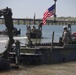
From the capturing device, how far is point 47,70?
1825 centimetres

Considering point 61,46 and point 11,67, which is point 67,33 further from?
point 11,67

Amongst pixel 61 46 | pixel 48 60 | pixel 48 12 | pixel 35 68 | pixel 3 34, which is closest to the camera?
pixel 35 68

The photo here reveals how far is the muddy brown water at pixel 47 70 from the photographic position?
1731 centimetres

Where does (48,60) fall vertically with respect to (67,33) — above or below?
below

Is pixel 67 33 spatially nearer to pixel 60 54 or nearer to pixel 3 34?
pixel 60 54

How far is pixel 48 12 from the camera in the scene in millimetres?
23766

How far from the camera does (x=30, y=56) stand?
769 inches

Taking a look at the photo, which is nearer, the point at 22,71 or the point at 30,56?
the point at 22,71

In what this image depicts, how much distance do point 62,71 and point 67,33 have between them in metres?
3.50

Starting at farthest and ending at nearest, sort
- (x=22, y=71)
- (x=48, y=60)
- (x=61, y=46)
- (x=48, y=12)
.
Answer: (x=48, y=12) → (x=61, y=46) → (x=48, y=60) → (x=22, y=71)

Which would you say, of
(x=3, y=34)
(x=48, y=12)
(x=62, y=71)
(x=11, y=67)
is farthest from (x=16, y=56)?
(x=3, y=34)

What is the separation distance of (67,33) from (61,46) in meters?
1.75

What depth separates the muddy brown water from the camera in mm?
17312

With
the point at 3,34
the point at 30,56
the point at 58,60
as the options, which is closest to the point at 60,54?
the point at 58,60
